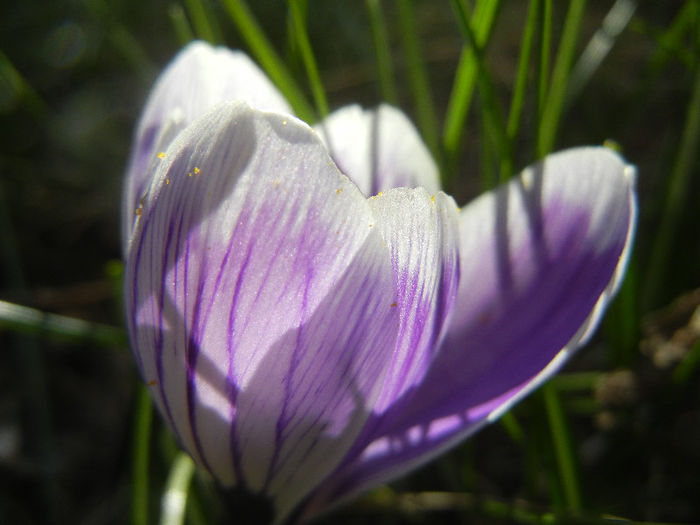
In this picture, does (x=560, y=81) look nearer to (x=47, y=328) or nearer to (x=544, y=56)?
(x=544, y=56)

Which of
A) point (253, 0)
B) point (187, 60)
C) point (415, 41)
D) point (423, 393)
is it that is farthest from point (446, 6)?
point (423, 393)

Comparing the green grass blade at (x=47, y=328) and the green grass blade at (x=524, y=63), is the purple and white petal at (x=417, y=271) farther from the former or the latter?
the green grass blade at (x=47, y=328)

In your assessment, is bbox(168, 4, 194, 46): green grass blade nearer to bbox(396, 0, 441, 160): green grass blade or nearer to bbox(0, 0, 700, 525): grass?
bbox(0, 0, 700, 525): grass

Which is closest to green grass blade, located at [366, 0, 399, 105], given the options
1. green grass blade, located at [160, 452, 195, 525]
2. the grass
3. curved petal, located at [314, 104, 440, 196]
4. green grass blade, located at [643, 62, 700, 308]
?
the grass

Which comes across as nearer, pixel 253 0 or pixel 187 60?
pixel 187 60

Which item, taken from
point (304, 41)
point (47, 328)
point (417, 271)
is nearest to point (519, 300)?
point (417, 271)

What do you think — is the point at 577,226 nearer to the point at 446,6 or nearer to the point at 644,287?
the point at 644,287
